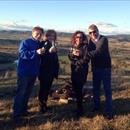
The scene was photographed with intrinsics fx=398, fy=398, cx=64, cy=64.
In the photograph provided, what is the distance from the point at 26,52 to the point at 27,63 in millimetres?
302

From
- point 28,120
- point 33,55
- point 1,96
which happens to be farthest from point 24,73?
point 1,96

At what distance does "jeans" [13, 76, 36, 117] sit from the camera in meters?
9.24

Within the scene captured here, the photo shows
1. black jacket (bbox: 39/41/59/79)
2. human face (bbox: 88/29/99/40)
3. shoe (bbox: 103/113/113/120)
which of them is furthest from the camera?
black jacket (bbox: 39/41/59/79)

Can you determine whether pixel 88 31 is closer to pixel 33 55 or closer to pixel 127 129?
pixel 33 55

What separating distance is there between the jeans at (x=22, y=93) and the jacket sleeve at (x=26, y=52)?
1.66ft

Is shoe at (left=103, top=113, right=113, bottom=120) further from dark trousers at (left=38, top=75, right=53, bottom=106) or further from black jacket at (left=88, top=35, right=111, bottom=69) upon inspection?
dark trousers at (left=38, top=75, right=53, bottom=106)

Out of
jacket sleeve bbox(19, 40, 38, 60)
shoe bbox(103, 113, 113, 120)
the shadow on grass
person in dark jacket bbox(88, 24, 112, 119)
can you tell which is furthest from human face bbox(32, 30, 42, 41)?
shoe bbox(103, 113, 113, 120)

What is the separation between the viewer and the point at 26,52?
899 centimetres

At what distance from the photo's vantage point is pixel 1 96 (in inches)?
553

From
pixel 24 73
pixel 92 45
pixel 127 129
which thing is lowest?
pixel 127 129

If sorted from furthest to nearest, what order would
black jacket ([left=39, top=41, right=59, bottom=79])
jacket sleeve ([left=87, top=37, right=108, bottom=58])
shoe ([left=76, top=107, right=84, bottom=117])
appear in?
shoe ([left=76, top=107, right=84, bottom=117]), black jacket ([left=39, top=41, right=59, bottom=79]), jacket sleeve ([left=87, top=37, right=108, bottom=58])

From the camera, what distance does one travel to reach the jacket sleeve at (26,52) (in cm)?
898

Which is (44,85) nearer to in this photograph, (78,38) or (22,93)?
(22,93)

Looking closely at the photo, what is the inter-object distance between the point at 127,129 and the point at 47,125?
1.77m
